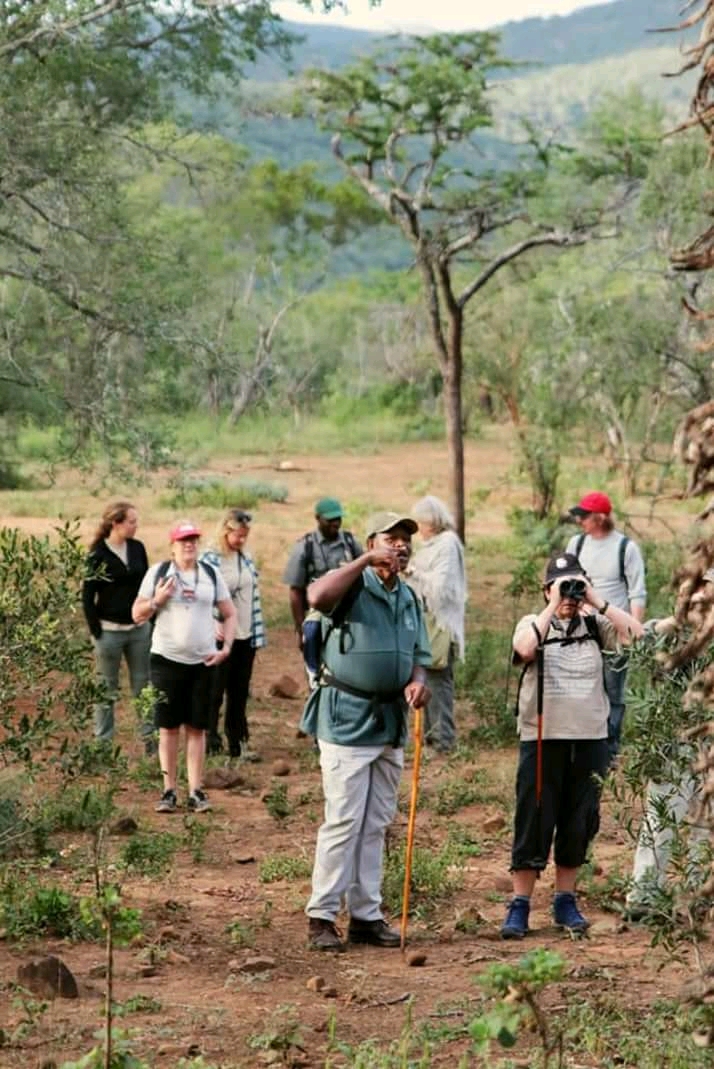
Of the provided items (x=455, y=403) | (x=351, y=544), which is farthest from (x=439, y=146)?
(x=351, y=544)

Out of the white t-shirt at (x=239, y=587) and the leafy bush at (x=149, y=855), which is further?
the white t-shirt at (x=239, y=587)

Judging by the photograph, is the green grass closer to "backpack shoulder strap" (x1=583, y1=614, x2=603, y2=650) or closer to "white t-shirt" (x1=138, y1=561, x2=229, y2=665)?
"white t-shirt" (x1=138, y1=561, x2=229, y2=665)

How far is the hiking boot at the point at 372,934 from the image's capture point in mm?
7832

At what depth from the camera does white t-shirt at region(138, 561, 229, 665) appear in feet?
33.3

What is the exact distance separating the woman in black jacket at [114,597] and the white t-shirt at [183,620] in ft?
2.71

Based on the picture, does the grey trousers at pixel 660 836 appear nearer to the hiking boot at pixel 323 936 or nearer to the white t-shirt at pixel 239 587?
the hiking boot at pixel 323 936

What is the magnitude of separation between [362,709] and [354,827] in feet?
1.62

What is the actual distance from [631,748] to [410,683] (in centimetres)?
133

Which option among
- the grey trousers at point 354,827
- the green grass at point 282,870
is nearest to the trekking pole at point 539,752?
the grey trousers at point 354,827

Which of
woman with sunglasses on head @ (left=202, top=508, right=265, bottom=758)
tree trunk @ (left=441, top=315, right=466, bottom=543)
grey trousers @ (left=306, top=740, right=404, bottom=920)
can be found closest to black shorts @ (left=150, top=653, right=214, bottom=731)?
woman with sunglasses on head @ (left=202, top=508, right=265, bottom=758)

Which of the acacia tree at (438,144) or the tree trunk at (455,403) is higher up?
the acacia tree at (438,144)

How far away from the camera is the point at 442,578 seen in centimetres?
1149

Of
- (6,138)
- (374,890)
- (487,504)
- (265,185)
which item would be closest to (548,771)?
(374,890)

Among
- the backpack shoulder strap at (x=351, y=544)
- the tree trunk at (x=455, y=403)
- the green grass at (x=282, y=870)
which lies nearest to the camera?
the green grass at (x=282, y=870)
